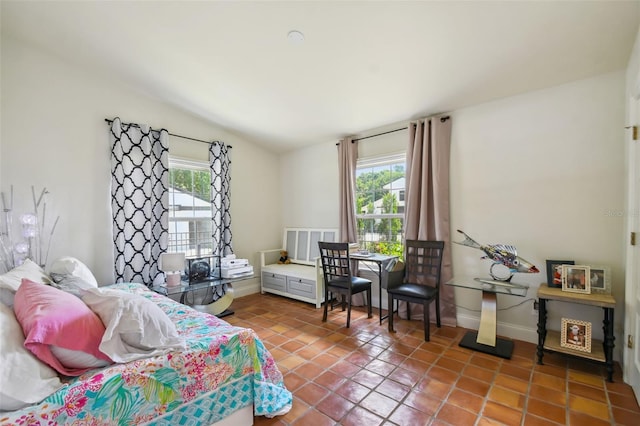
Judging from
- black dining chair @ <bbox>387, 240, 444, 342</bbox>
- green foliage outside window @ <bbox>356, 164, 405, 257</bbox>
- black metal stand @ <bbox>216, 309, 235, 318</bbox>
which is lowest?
black metal stand @ <bbox>216, 309, 235, 318</bbox>

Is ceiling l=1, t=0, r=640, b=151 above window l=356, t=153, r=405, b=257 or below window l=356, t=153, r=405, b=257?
above

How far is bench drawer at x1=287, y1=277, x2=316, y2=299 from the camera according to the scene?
3785mm

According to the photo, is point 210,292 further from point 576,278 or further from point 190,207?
point 576,278

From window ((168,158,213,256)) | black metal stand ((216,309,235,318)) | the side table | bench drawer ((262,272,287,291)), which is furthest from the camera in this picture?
bench drawer ((262,272,287,291))

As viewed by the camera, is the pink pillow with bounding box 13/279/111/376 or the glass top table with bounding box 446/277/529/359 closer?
the pink pillow with bounding box 13/279/111/376

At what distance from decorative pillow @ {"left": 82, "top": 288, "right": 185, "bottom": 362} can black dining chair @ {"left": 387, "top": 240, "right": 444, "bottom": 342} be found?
6.96ft

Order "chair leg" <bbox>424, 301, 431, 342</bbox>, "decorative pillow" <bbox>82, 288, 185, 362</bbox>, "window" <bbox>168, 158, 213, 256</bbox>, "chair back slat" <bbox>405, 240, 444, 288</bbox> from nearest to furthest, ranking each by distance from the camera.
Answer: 1. "decorative pillow" <bbox>82, 288, 185, 362</bbox>
2. "chair leg" <bbox>424, 301, 431, 342</bbox>
3. "chair back slat" <bbox>405, 240, 444, 288</bbox>
4. "window" <bbox>168, 158, 213, 256</bbox>

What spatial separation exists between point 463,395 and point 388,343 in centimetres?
86

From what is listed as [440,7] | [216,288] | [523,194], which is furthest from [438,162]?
[216,288]

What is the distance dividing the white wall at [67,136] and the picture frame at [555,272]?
173 inches

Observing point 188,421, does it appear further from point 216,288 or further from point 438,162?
point 438,162

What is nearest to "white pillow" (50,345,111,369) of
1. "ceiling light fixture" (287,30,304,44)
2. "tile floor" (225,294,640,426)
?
"tile floor" (225,294,640,426)

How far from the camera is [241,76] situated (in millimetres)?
2863

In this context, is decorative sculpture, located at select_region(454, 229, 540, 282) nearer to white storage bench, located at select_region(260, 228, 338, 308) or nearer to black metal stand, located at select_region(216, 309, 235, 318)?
white storage bench, located at select_region(260, 228, 338, 308)
